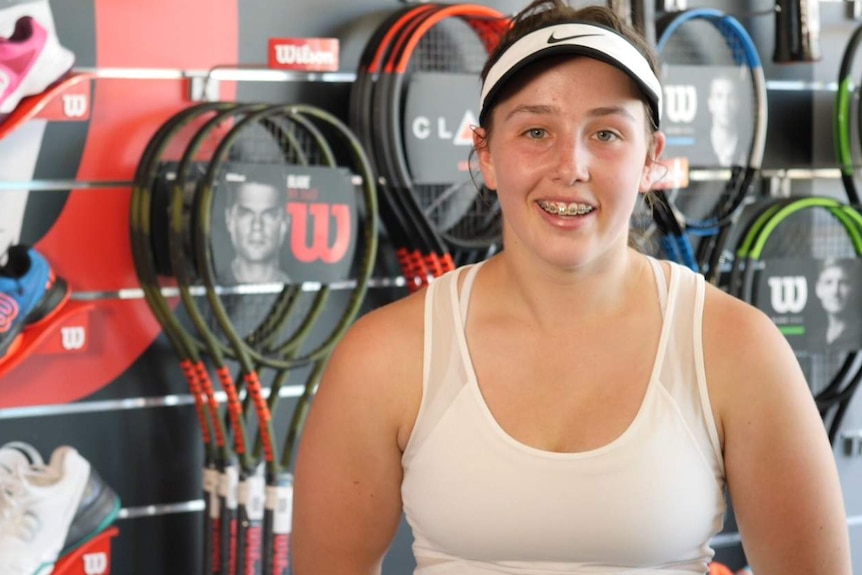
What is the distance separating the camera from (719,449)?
1583mm

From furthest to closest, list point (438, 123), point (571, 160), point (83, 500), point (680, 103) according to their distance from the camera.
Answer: point (680, 103) → point (438, 123) → point (83, 500) → point (571, 160)

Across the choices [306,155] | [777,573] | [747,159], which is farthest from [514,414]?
[747,159]

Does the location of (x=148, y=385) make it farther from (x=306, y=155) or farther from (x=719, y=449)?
(x=719, y=449)

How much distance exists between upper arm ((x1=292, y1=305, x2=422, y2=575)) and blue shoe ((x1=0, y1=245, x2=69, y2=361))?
1361 mm

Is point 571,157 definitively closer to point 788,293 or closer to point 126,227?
point 126,227

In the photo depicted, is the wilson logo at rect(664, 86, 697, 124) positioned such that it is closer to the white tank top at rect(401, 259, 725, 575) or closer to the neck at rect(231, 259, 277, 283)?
the neck at rect(231, 259, 277, 283)

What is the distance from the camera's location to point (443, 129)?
3.34m

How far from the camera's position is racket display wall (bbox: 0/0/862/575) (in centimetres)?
304

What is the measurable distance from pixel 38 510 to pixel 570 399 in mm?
1660

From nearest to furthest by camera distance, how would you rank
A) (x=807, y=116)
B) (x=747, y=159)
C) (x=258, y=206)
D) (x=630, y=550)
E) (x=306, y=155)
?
1. (x=630, y=550)
2. (x=258, y=206)
3. (x=306, y=155)
4. (x=747, y=159)
5. (x=807, y=116)

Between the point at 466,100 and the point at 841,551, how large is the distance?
197cm

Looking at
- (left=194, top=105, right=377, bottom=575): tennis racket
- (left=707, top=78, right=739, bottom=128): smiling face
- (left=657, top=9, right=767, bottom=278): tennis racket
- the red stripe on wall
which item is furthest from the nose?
(left=707, top=78, right=739, bottom=128): smiling face

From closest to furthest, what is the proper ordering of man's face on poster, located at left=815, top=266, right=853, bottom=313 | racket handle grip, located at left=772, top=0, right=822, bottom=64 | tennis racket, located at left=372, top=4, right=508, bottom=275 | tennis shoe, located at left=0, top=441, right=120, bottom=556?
1. tennis shoe, located at left=0, top=441, right=120, bottom=556
2. tennis racket, located at left=372, top=4, right=508, bottom=275
3. racket handle grip, located at left=772, top=0, right=822, bottom=64
4. man's face on poster, located at left=815, top=266, right=853, bottom=313

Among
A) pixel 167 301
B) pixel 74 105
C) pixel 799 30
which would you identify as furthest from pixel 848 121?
pixel 74 105
